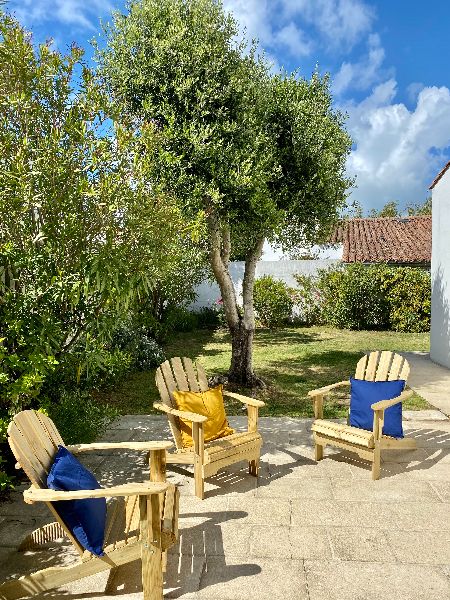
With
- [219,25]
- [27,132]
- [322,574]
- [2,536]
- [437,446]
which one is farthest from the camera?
[219,25]

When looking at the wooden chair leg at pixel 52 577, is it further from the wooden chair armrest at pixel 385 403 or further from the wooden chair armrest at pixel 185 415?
the wooden chair armrest at pixel 385 403

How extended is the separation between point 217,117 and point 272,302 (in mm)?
11696

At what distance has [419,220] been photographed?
2830cm

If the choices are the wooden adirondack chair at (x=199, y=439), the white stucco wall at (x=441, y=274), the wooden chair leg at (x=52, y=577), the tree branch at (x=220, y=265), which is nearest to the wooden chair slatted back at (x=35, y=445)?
the wooden chair leg at (x=52, y=577)

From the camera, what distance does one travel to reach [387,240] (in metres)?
25.6

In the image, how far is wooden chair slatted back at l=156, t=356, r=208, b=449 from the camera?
5.54 m

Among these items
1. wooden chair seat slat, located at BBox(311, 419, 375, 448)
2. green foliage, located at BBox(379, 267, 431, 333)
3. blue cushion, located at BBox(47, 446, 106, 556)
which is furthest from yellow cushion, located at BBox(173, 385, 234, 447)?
green foliage, located at BBox(379, 267, 431, 333)

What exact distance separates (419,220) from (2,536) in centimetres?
2804

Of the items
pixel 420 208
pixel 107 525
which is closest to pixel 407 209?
pixel 420 208

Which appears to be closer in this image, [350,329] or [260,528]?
[260,528]

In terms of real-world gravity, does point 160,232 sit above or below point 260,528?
above

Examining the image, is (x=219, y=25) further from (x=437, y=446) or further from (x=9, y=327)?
(x=437, y=446)

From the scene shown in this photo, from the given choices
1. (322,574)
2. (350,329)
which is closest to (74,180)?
(322,574)

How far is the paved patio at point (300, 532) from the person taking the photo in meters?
3.52
